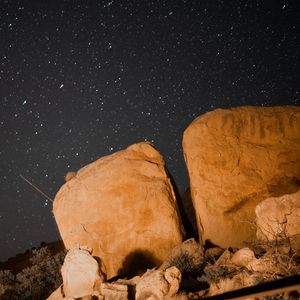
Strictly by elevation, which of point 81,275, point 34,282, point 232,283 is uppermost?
point 81,275

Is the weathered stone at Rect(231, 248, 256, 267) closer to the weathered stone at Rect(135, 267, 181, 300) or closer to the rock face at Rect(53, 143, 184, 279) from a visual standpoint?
the weathered stone at Rect(135, 267, 181, 300)

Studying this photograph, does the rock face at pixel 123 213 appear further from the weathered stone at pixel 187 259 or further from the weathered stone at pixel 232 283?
the weathered stone at pixel 232 283

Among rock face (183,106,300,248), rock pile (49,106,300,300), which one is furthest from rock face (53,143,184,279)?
rock face (183,106,300,248)

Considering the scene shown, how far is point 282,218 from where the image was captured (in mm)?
8008

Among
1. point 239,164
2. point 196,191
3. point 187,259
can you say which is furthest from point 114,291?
point 239,164

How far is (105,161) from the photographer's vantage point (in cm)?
1283

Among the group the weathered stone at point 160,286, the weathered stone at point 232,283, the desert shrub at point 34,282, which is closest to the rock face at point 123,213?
the desert shrub at point 34,282

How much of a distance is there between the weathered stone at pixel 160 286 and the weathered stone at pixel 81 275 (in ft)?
5.74

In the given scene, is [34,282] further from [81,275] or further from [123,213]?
[81,275]

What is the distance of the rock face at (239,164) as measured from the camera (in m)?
11.2

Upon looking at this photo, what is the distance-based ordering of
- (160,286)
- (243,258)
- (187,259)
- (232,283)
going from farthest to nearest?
(187,259) < (243,258) < (232,283) < (160,286)

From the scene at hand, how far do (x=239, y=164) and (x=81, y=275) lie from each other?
6829mm

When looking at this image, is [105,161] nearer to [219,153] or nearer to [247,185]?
[219,153]

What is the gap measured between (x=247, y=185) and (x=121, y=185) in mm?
4714
